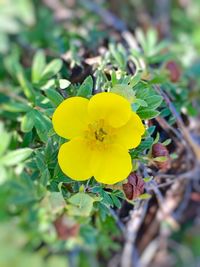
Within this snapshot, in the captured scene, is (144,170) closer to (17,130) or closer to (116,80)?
(116,80)

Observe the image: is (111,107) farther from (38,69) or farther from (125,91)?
(38,69)

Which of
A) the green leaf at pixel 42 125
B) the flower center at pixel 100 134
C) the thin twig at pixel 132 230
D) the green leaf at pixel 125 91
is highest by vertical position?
the green leaf at pixel 125 91

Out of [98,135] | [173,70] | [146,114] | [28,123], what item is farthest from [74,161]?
[173,70]

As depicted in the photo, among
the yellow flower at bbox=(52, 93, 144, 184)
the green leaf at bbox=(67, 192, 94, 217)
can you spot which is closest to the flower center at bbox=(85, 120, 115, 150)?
the yellow flower at bbox=(52, 93, 144, 184)

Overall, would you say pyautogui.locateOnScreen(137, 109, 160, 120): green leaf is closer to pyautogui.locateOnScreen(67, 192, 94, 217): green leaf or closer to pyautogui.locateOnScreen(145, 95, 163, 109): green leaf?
pyautogui.locateOnScreen(145, 95, 163, 109): green leaf

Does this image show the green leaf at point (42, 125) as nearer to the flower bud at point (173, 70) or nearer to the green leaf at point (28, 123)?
the green leaf at point (28, 123)

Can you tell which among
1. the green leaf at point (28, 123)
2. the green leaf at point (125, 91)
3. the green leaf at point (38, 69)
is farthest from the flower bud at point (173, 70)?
the green leaf at point (125, 91)

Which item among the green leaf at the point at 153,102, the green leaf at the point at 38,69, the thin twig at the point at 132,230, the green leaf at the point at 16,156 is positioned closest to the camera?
the green leaf at the point at 153,102

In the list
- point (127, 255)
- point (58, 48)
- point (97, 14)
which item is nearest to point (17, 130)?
point (58, 48)
